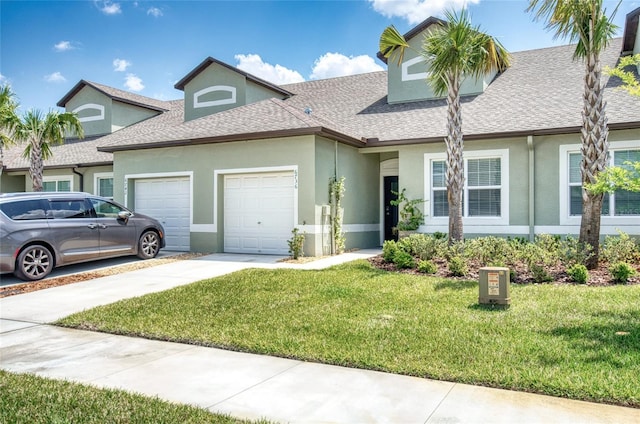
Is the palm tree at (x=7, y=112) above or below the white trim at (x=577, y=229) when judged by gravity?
above

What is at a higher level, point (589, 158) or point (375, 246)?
point (589, 158)

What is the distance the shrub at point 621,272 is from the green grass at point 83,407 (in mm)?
7702

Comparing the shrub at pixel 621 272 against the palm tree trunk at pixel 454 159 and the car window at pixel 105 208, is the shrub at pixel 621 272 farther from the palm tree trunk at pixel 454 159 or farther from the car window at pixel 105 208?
the car window at pixel 105 208

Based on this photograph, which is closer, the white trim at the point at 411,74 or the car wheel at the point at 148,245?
the car wheel at the point at 148,245

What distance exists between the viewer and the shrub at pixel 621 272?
8556mm

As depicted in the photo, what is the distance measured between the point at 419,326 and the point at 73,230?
865 cm

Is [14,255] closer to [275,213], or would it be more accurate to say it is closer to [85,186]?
[275,213]

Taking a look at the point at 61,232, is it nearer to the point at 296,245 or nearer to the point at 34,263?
the point at 34,263

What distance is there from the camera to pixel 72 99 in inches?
890

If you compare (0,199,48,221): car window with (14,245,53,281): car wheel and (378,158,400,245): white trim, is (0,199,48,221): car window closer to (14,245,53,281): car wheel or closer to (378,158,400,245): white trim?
(14,245,53,281): car wheel

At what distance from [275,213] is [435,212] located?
4.63 m

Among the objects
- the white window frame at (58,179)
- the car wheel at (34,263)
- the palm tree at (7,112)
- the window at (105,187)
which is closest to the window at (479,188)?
the car wheel at (34,263)

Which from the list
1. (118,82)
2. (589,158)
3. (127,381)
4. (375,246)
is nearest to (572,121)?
(589,158)

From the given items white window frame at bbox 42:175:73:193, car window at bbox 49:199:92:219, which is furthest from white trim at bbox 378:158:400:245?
white window frame at bbox 42:175:73:193
